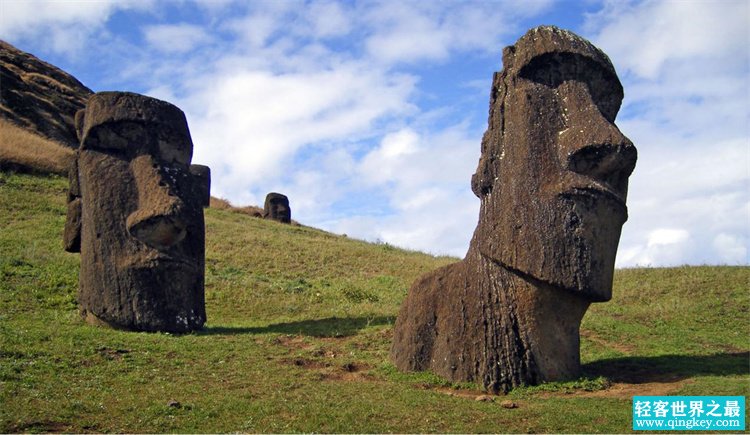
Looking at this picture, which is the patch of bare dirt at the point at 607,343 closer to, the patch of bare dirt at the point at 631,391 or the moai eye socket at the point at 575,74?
the patch of bare dirt at the point at 631,391

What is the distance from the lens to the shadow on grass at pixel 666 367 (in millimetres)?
10375

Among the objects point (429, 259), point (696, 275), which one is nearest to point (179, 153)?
point (696, 275)

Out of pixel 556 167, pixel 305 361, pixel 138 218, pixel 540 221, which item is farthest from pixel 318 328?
pixel 556 167

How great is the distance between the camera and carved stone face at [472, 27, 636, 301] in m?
9.52

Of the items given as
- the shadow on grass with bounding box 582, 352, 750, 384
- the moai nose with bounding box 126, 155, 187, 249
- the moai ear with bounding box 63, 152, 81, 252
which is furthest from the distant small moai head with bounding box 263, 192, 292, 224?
the shadow on grass with bounding box 582, 352, 750, 384

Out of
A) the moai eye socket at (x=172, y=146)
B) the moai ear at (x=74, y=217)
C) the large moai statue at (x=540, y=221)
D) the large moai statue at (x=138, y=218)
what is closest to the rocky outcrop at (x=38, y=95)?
the moai ear at (x=74, y=217)

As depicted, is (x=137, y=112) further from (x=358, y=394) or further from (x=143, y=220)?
(x=358, y=394)

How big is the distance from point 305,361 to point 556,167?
15.9 ft

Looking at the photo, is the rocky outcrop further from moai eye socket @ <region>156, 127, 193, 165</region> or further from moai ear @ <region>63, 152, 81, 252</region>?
moai eye socket @ <region>156, 127, 193, 165</region>

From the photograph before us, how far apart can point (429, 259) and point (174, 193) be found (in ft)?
53.5

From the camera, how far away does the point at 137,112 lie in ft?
45.8

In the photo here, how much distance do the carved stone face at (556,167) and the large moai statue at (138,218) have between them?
5.84 meters

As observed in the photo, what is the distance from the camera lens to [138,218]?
1327 cm

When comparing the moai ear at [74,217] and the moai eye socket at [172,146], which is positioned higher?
the moai eye socket at [172,146]
